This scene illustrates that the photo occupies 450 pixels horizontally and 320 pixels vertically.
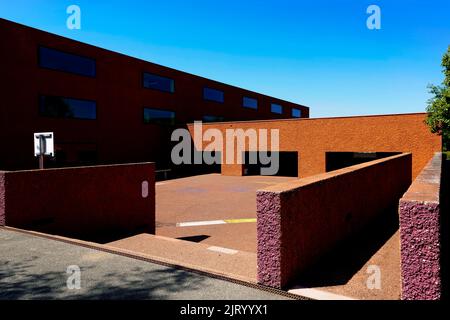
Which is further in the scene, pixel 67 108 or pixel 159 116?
pixel 159 116

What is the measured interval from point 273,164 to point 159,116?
1208cm

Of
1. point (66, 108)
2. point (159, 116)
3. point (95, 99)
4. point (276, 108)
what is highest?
point (276, 108)

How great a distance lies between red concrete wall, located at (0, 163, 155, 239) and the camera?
7186mm

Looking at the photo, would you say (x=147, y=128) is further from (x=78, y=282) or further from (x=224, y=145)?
(x=78, y=282)

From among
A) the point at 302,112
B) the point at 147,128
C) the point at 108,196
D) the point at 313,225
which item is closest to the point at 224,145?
the point at 147,128

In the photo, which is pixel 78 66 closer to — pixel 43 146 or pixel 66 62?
pixel 66 62

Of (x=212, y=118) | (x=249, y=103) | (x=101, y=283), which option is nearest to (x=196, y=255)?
(x=101, y=283)

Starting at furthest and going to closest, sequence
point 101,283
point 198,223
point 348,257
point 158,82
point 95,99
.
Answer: point 158,82 → point 95,99 → point 198,223 → point 348,257 → point 101,283

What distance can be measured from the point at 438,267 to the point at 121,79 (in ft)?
82.1

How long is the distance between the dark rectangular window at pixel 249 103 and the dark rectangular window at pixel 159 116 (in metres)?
12.7

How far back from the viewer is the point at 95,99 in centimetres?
2275

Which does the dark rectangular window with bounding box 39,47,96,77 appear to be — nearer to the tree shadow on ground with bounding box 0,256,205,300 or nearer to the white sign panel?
the white sign panel

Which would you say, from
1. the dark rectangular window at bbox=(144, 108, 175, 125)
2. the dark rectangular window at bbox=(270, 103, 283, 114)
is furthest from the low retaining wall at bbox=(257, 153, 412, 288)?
the dark rectangular window at bbox=(270, 103, 283, 114)

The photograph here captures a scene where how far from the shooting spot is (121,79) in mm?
24750
